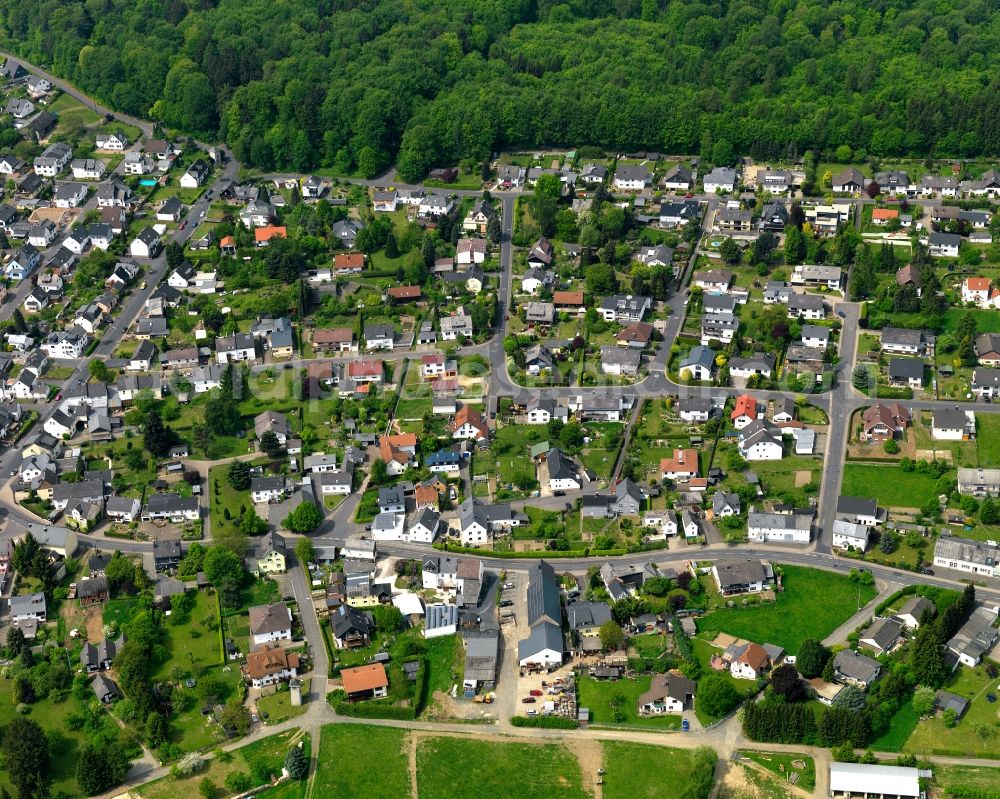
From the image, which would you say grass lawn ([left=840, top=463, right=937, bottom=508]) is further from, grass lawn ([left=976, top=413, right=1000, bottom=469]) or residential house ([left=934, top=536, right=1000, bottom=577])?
residential house ([left=934, top=536, right=1000, bottom=577])

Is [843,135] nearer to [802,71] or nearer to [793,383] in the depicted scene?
[802,71]

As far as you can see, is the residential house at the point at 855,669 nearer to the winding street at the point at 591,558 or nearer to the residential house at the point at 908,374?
the winding street at the point at 591,558

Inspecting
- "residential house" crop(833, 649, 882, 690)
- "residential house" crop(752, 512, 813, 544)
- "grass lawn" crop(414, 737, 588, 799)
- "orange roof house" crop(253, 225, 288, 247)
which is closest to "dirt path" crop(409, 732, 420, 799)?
"grass lawn" crop(414, 737, 588, 799)

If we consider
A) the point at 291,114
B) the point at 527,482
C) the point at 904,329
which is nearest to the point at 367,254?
the point at 291,114

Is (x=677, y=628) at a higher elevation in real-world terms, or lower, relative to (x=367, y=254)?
lower

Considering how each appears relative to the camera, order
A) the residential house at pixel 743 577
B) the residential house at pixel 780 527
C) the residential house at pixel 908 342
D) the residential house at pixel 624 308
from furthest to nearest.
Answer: the residential house at pixel 624 308, the residential house at pixel 908 342, the residential house at pixel 780 527, the residential house at pixel 743 577

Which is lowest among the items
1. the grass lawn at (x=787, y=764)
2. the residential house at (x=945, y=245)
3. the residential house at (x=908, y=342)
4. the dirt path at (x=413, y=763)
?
the dirt path at (x=413, y=763)

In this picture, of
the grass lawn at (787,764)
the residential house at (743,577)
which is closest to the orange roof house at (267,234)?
the residential house at (743,577)
